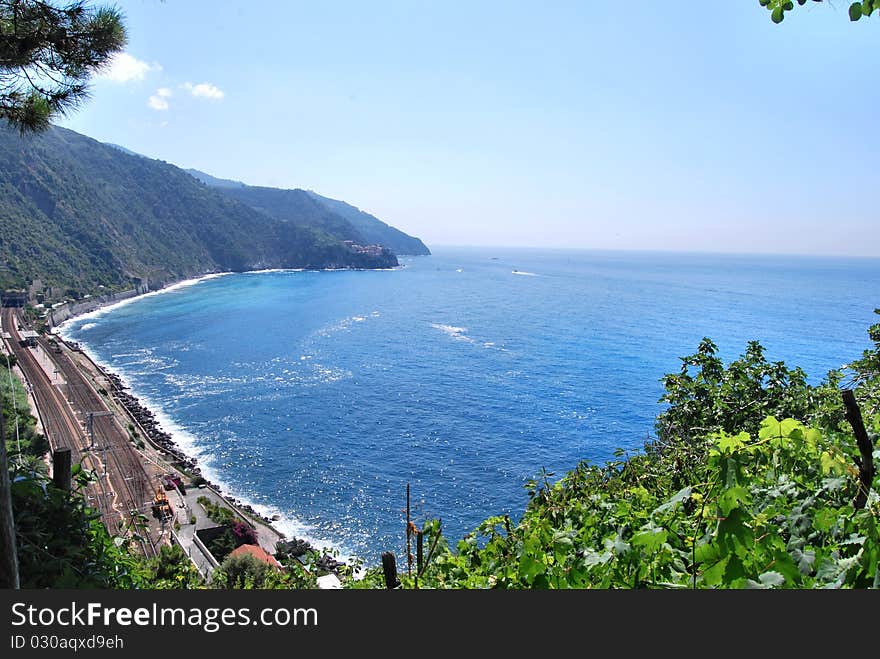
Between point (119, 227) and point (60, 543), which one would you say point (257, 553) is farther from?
point (119, 227)

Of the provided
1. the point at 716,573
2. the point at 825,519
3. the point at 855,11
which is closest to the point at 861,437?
the point at 825,519

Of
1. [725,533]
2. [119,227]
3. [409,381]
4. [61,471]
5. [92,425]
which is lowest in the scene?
[92,425]

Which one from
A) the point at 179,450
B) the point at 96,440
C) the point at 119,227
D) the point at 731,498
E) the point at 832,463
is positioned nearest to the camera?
the point at 731,498

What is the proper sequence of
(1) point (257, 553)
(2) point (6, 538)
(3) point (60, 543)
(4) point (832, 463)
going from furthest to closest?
(1) point (257, 553) → (3) point (60, 543) → (2) point (6, 538) → (4) point (832, 463)

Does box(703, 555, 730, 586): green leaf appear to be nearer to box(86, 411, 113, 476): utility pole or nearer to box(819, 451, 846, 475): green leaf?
box(819, 451, 846, 475): green leaf

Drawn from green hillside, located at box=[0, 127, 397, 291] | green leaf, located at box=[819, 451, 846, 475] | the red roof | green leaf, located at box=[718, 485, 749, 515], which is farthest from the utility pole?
green hillside, located at box=[0, 127, 397, 291]

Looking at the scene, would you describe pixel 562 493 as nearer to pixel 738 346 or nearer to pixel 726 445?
pixel 726 445
